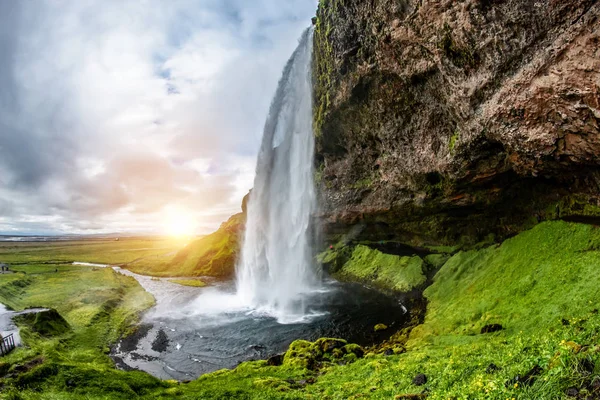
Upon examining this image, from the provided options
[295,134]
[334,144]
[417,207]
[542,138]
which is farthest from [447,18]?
[295,134]

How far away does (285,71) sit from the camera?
57156mm

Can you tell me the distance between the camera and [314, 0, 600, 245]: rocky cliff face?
1805cm

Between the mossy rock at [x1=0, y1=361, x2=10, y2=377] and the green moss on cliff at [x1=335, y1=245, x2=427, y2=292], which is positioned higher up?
the mossy rock at [x1=0, y1=361, x2=10, y2=377]

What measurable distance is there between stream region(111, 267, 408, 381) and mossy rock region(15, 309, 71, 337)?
536 cm

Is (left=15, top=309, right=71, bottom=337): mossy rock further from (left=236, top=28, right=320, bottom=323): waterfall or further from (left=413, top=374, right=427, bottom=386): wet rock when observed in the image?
(left=413, top=374, right=427, bottom=386): wet rock

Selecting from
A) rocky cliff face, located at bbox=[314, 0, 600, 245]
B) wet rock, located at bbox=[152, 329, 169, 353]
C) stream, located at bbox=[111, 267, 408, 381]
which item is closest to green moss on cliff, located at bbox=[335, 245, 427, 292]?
stream, located at bbox=[111, 267, 408, 381]

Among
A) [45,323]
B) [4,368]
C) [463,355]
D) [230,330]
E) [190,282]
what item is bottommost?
[190,282]

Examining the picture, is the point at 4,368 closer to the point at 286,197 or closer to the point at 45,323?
→ the point at 45,323

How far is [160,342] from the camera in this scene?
95.9ft

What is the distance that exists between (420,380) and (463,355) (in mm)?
3088

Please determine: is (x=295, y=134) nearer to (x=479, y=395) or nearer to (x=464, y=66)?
(x=464, y=66)

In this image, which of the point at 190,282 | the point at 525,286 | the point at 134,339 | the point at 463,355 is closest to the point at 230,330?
the point at 134,339

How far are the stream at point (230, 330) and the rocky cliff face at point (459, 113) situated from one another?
13.8 metres

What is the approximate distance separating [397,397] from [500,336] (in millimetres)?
9642
